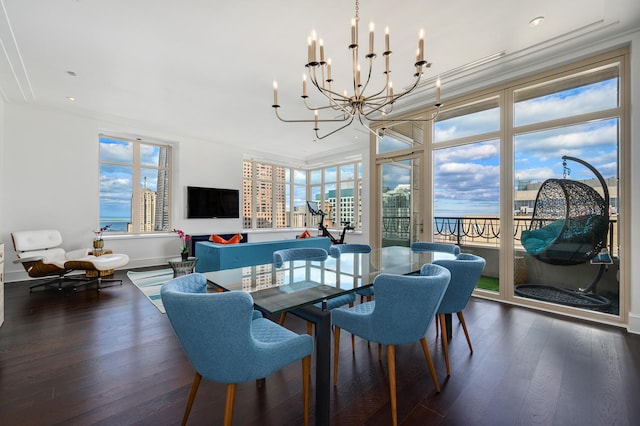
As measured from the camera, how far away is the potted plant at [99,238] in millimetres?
4926

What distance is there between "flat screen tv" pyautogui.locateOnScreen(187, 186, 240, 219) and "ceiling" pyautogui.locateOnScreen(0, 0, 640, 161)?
258cm

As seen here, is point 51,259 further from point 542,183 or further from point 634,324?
point 634,324

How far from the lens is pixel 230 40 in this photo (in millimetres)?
2930

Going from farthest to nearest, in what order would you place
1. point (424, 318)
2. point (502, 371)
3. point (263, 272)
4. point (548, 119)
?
point (548, 119) < point (263, 272) < point (502, 371) < point (424, 318)

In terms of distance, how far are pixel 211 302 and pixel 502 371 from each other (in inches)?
87.0

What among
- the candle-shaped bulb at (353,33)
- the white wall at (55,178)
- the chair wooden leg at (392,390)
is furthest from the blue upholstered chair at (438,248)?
the white wall at (55,178)

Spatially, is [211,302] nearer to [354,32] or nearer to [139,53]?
[354,32]

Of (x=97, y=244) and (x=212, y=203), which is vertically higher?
(x=212, y=203)

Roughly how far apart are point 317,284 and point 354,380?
0.75 m

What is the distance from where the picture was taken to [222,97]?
4.38 meters

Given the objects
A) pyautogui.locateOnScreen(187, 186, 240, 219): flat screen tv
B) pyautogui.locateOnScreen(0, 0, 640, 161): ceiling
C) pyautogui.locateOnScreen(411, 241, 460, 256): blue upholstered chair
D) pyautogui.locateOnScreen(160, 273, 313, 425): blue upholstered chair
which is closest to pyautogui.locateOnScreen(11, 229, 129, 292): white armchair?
pyautogui.locateOnScreen(187, 186, 240, 219): flat screen tv

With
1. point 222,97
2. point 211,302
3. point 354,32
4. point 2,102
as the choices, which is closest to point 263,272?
point 211,302

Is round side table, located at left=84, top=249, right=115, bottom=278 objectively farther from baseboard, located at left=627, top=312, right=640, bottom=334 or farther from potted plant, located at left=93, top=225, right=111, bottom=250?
baseboard, located at left=627, top=312, right=640, bottom=334

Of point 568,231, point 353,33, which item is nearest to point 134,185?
point 353,33
